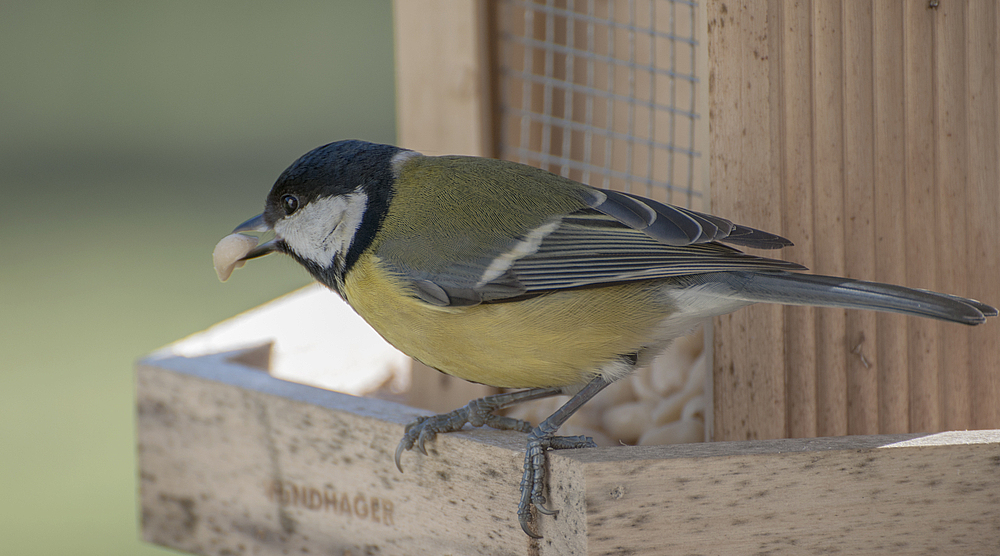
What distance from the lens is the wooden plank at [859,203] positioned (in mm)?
1395

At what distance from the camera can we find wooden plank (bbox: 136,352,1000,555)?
1.13 metres

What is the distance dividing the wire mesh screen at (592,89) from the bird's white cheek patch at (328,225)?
592 millimetres

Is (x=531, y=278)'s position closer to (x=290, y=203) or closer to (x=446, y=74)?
(x=290, y=203)

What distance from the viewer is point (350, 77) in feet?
25.5

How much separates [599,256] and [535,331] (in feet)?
0.52

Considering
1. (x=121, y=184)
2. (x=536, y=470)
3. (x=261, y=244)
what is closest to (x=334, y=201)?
(x=261, y=244)

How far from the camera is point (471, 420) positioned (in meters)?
1.45

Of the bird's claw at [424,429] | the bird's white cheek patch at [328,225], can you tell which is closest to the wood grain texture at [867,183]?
the bird's claw at [424,429]

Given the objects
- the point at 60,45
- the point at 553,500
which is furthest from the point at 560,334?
the point at 60,45

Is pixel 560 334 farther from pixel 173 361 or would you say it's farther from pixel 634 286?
pixel 173 361

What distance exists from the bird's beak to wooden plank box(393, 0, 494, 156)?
536mm

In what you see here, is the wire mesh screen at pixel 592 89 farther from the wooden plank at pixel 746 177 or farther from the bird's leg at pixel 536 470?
the bird's leg at pixel 536 470

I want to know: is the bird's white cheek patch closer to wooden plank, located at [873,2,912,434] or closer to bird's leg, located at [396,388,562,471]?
bird's leg, located at [396,388,562,471]

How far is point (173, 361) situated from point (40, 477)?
2265mm
